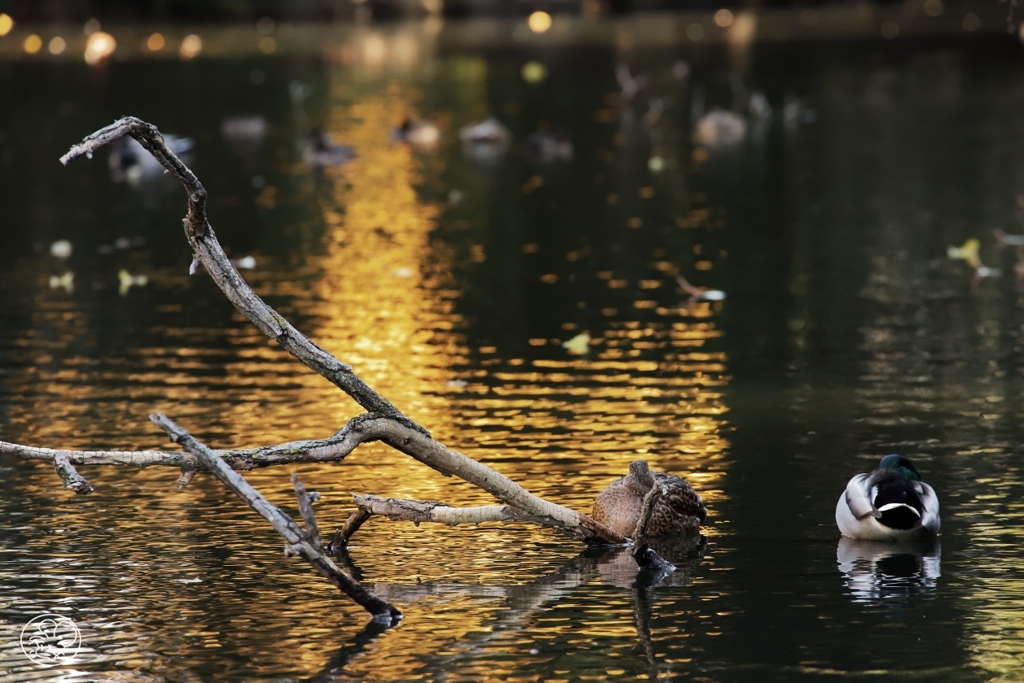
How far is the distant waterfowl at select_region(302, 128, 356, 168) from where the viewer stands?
29.7 meters

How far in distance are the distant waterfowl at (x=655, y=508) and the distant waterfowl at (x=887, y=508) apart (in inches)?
32.4

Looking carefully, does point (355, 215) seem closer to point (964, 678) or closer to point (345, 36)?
point (964, 678)

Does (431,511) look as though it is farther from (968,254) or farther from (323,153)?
(323,153)

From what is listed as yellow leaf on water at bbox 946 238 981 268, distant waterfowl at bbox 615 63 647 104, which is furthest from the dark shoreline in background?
yellow leaf on water at bbox 946 238 981 268

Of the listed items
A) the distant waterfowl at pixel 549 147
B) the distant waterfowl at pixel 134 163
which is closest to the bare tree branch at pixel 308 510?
the distant waterfowl at pixel 134 163

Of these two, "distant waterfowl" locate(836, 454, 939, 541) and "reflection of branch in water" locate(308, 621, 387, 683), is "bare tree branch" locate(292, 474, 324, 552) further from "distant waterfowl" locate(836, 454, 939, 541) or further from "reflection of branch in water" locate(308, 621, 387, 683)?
"distant waterfowl" locate(836, 454, 939, 541)

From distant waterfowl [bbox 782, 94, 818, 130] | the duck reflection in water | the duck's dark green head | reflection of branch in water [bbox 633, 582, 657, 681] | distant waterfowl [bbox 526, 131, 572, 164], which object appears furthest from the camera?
Result: distant waterfowl [bbox 782, 94, 818, 130]

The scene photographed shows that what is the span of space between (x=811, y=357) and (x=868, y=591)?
591 centimetres

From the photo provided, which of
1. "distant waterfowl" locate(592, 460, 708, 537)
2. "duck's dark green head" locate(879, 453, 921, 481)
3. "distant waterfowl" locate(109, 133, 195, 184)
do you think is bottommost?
"distant waterfowl" locate(592, 460, 708, 537)

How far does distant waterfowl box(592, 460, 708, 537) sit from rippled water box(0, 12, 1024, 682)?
20cm

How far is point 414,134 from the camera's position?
32.2 metres

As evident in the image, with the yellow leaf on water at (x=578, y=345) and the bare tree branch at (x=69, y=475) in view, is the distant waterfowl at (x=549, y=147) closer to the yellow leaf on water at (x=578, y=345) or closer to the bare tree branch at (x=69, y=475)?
the yellow leaf on water at (x=578, y=345)

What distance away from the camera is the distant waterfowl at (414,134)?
3209 centimetres

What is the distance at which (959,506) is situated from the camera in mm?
9953
